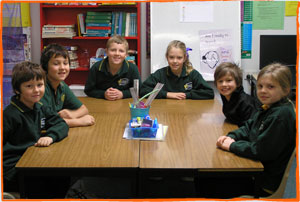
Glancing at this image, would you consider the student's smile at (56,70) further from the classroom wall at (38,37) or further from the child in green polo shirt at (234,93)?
the classroom wall at (38,37)

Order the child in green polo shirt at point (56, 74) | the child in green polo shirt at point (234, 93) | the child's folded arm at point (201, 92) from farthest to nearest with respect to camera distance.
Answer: the child's folded arm at point (201, 92)
the child in green polo shirt at point (56, 74)
the child in green polo shirt at point (234, 93)

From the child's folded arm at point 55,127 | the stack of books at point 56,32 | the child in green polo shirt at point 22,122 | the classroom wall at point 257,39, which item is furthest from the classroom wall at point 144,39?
the child in green polo shirt at point 22,122

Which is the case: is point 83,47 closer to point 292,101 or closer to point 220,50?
point 220,50

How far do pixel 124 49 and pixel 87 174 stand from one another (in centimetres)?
149

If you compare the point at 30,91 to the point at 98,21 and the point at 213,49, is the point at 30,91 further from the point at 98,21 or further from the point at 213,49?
Answer: the point at 213,49

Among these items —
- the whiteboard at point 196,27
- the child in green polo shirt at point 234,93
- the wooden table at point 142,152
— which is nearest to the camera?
the wooden table at point 142,152

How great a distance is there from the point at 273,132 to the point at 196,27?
2616 millimetres

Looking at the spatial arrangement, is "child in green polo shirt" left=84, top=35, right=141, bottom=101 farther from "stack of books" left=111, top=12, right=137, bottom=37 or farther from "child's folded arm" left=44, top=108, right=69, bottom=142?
"stack of books" left=111, top=12, right=137, bottom=37

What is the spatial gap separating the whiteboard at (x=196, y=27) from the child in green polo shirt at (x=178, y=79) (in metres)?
1.06

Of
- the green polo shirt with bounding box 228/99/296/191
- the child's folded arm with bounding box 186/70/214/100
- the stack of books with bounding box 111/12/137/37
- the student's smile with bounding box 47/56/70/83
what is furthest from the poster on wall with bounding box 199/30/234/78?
the green polo shirt with bounding box 228/99/296/191

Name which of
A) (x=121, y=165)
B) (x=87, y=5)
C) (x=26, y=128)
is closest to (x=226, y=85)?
(x=121, y=165)

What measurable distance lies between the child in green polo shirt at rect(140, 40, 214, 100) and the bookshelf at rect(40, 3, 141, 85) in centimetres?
117

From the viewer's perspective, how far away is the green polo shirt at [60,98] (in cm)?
198

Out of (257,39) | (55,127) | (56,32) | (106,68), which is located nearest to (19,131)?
(55,127)
